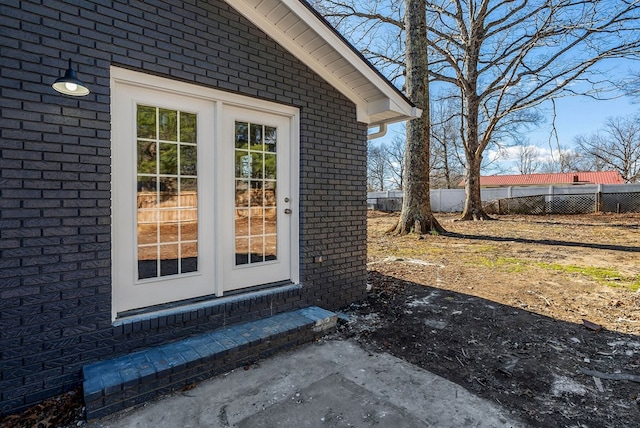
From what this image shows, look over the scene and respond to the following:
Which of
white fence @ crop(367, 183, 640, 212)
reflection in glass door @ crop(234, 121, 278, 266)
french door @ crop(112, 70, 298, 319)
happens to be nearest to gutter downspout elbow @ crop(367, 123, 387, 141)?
french door @ crop(112, 70, 298, 319)

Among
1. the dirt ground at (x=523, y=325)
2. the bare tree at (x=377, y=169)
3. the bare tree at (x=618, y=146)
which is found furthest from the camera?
the bare tree at (x=377, y=169)

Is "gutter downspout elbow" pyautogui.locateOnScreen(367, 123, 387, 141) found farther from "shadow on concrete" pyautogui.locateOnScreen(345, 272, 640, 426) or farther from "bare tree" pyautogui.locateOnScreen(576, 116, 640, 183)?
"bare tree" pyautogui.locateOnScreen(576, 116, 640, 183)

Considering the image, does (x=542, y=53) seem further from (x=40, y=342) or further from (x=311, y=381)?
(x=40, y=342)

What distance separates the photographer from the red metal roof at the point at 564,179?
29734 millimetres

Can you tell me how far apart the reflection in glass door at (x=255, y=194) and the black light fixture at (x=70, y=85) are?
137 centimetres

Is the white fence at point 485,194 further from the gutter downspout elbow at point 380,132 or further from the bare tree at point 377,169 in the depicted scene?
the bare tree at point 377,169

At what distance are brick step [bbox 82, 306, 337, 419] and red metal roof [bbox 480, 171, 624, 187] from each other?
33586mm

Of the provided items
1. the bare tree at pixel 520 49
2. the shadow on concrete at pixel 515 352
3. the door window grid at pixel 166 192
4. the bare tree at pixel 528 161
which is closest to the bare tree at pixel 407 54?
the bare tree at pixel 520 49

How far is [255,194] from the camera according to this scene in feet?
11.5

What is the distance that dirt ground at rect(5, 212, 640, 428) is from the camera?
2303 mm

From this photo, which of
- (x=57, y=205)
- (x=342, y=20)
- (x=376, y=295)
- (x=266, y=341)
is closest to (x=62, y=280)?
(x=57, y=205)

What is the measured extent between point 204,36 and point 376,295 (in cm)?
362

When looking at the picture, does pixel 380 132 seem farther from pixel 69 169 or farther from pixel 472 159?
pixel 472 159

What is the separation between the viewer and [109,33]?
251cm
